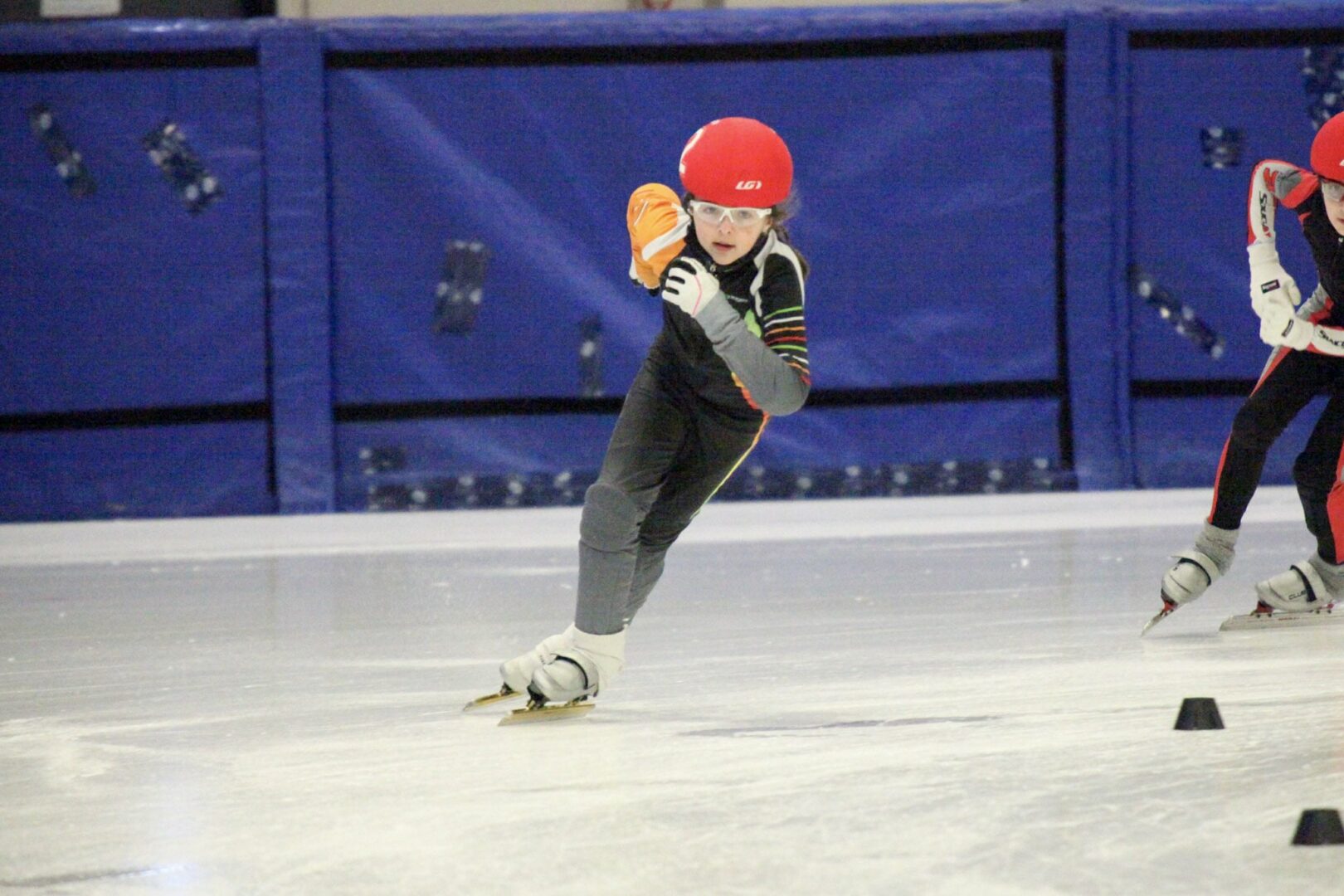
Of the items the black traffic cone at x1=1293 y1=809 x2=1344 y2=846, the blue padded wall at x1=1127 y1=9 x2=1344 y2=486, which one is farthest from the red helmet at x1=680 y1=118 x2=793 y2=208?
the blue padded wall at x1=1127 y1=9 x2=1344 y2=486

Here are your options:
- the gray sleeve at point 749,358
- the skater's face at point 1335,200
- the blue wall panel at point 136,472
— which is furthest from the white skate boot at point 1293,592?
the blue wall panel at point 136,472

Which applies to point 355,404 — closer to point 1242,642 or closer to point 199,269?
point 199,269

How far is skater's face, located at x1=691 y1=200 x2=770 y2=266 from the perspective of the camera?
10.2 ft

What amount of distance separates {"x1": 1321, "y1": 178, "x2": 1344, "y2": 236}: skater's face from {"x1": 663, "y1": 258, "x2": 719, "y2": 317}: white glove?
1702mm

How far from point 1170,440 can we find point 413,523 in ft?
10.2

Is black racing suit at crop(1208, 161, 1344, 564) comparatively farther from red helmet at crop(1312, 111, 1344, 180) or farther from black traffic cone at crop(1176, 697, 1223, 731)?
black traffic cone at crop(1176, 697, 1223, 731)

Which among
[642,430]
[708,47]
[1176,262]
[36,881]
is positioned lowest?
[36,881]

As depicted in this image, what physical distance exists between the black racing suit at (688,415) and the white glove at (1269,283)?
1402 mm

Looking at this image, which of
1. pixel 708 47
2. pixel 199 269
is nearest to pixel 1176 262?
pixel 708 47

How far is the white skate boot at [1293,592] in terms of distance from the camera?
411 cm

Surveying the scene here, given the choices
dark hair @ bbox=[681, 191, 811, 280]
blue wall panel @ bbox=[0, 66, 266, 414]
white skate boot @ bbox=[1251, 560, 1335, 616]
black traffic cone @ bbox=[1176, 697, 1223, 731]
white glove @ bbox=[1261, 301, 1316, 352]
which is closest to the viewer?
black traffic cone @ bbox=[1176, 697, 1223, 731]

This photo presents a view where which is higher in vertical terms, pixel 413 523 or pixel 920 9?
pixel 920 9

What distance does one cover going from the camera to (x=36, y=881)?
83.0 inches

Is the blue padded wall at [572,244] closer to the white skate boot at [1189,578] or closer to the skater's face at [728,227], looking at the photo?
the white skate boot at [1189,578]
